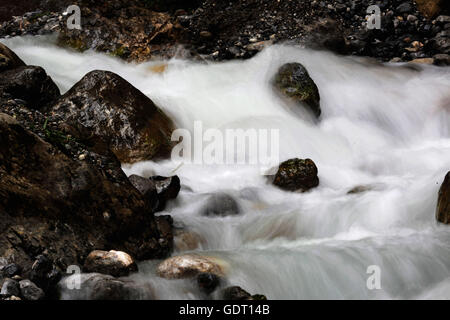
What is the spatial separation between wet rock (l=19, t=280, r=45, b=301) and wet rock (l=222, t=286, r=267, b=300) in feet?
4.63

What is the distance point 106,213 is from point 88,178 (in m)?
0.37

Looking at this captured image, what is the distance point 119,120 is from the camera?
6859 mm

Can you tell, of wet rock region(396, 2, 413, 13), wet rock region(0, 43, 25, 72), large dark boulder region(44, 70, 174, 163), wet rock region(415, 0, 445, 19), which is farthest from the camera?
wet rock region(396, 2, 413, 13)

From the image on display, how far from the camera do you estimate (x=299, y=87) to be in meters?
8.43

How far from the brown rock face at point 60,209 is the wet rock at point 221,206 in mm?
986

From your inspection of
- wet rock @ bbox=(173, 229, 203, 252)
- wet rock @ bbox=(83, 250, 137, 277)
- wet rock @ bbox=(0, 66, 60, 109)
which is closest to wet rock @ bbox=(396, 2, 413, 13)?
wet rock @ bbox=(0, 66, 60, 109)

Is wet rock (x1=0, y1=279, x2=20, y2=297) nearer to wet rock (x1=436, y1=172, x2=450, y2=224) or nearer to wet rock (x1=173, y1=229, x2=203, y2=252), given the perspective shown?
wet rock (x1=173, y1=229, x2=203, y2=252)

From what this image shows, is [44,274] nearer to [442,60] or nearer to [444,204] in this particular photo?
[444,204]

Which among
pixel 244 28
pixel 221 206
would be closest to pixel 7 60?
pixel 221 206

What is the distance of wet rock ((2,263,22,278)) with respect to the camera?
384 cm

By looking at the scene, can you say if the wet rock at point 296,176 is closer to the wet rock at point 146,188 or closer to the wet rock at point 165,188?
the wet rock at point 165,188

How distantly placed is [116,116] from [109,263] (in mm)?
2954

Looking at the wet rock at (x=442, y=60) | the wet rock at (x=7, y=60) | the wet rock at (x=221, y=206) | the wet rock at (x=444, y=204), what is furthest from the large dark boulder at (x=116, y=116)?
the wet rock at (x=442, y=60)

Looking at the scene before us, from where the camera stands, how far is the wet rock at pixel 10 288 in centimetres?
360
